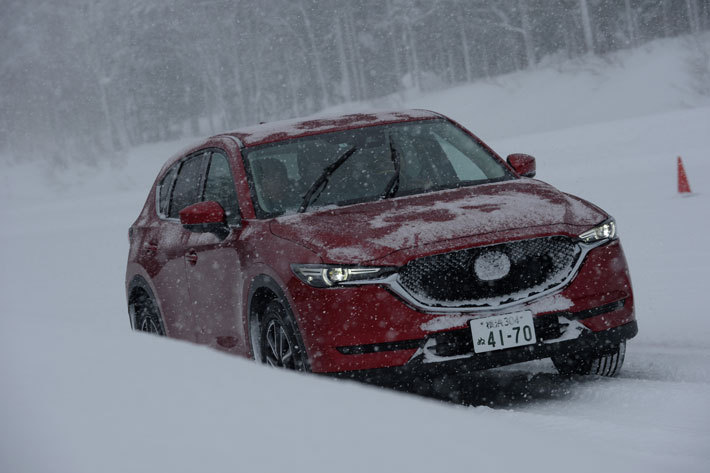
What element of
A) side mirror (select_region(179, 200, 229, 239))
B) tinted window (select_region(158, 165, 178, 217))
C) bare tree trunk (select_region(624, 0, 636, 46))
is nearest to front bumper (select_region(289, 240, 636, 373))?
side mirror (select_region(179, 200, 229, 239))

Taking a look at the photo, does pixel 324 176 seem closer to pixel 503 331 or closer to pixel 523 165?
pixel 523 165

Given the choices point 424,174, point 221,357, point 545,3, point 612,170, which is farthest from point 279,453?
point 545,3

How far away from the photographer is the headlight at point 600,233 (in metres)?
5.42

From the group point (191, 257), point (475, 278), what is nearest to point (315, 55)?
point (191, 257)

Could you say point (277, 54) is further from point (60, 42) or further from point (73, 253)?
point (73, 253)

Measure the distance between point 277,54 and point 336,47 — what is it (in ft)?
14.5

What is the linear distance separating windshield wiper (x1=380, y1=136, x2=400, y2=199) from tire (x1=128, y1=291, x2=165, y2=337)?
201 cm

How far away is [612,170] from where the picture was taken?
21.8 meters

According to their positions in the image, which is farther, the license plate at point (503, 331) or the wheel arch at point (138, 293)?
the wheel arch at point (138, 293)

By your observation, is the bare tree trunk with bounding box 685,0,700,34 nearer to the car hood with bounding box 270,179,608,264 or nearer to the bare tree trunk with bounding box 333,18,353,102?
the bare tree trunk with bounding box 333,18,353,102

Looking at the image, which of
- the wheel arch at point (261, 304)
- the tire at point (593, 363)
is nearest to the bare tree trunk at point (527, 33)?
the tire at point (593, 363)

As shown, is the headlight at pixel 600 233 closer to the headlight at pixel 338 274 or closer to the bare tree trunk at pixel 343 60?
the headlight at pixel 338 274

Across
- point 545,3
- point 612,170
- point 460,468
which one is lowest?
point 612,170

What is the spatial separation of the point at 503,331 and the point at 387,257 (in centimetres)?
67
